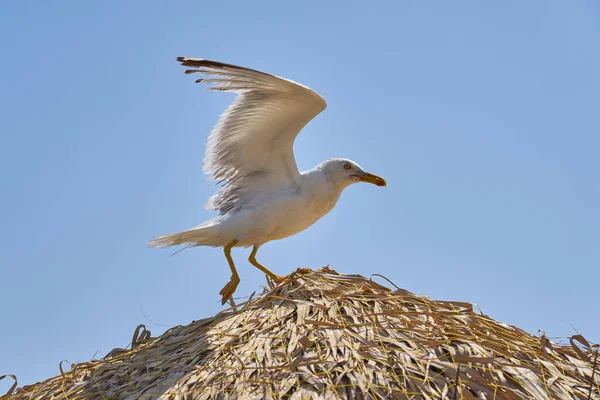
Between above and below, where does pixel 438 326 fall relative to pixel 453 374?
above

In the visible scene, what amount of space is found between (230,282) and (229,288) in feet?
0.20

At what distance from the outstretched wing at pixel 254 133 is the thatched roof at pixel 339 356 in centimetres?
210

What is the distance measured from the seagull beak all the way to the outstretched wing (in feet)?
2.32

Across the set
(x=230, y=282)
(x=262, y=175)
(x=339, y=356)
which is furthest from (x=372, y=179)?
(x=339, y=356)

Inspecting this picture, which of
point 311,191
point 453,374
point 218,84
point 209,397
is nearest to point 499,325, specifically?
point 453,374

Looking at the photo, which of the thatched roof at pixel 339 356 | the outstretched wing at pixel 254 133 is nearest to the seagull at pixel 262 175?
the outstretched wing at pixel 254 133

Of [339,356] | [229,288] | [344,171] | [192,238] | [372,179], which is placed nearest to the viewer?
[339,356]

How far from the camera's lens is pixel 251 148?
6.60 metres

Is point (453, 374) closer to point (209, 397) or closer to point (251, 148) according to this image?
point (209, 397)

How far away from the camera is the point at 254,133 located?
6453 millimetres

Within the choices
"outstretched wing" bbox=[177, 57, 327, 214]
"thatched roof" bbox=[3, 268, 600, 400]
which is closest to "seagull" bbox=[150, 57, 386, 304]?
"outstretched wing" bbox=[177, 57, 327, 214]

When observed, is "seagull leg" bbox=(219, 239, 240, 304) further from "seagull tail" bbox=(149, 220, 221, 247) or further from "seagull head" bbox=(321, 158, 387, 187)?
"seagull head" bbox=(321, 158, 387, 187)

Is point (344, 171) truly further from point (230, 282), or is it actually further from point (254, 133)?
point (230, 282)

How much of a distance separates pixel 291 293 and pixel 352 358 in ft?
2.74
